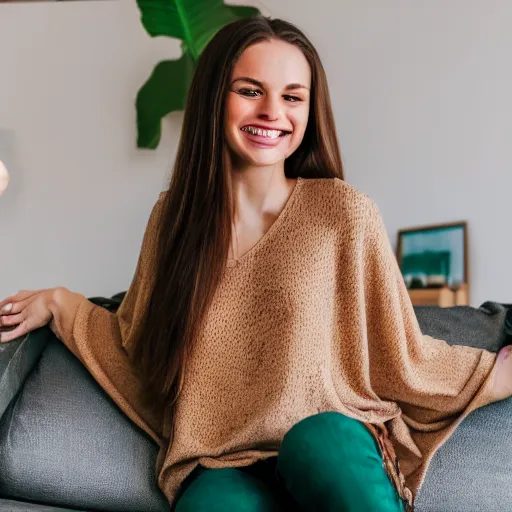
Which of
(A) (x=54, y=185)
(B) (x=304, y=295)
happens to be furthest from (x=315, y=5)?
(B) (x=304, y=295)

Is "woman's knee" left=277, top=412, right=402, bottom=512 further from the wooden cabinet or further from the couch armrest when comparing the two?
the wooden cabinet

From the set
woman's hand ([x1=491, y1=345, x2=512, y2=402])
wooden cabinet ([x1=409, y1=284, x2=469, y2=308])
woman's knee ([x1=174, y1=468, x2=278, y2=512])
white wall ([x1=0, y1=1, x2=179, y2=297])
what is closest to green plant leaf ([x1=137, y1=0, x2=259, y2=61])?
white wall ([x1=0, y1=1, x2=179, y2=297])

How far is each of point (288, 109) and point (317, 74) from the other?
88mm

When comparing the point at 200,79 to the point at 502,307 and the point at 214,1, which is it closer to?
the point at 502,307

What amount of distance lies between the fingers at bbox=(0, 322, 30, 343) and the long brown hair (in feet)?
0.69

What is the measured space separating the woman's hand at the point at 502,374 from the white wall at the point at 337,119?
0.68 metres

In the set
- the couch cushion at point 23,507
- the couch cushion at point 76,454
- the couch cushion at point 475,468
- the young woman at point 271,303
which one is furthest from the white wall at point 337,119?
the couch cushion at point 23,507

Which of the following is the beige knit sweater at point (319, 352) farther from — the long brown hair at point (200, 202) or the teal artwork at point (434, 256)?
the teal artwork at point (434, 256)

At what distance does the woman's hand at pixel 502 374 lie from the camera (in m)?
1.02

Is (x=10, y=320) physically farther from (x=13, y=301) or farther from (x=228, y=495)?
(x=228, y=495)

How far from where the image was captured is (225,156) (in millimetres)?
1025

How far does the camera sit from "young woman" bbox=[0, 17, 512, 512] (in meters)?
0.97

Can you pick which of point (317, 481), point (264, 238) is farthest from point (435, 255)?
point (317, 481)

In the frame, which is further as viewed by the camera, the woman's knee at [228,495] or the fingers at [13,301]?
the fingers at [13,301]
